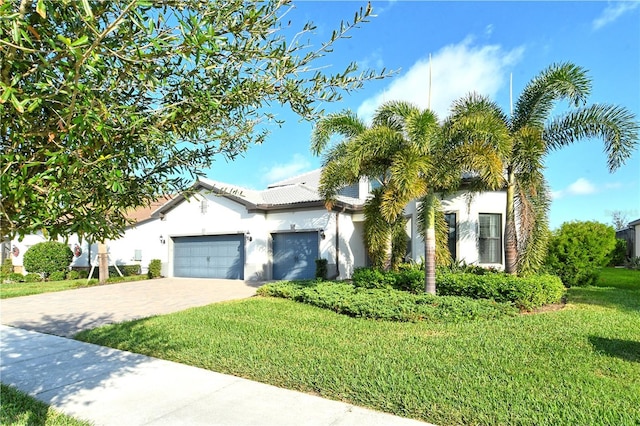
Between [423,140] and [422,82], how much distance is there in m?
4.26

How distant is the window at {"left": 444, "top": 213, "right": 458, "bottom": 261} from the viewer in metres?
14.8

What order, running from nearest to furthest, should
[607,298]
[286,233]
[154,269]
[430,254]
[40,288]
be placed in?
1. [430,254]
2. [607,298]
3. [40,288]
4. [286,233]
5. [154,269]

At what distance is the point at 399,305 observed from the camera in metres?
9.53

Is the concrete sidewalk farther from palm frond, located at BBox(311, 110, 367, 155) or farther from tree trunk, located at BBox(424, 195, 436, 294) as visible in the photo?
palm frond, located at BBox(311, 110, 367, 155)

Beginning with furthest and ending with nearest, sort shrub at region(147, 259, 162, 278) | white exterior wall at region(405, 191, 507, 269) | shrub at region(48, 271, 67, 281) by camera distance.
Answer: shrub at region(48, 271, 67, 281) → shrub at region(147, 259, 162, 278) → white exterior wall at region(405, 191, 507, 269)

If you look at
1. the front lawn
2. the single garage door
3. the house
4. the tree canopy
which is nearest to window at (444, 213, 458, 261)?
the front lawn

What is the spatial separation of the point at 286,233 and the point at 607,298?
12463 mm

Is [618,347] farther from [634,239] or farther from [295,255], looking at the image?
[634,239]

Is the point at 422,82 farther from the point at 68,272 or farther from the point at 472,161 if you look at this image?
the point at 68,272

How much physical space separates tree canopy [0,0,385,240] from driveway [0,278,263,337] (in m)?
7.66

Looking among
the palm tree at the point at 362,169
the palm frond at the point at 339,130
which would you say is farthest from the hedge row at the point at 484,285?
the palm frond at the point at 339,130

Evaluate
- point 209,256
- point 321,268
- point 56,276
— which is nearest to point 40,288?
point 56,276

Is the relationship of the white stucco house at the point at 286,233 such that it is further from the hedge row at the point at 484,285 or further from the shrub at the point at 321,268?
the hedge row at the point at 484,285

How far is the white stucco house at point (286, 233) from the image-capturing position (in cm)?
1491
